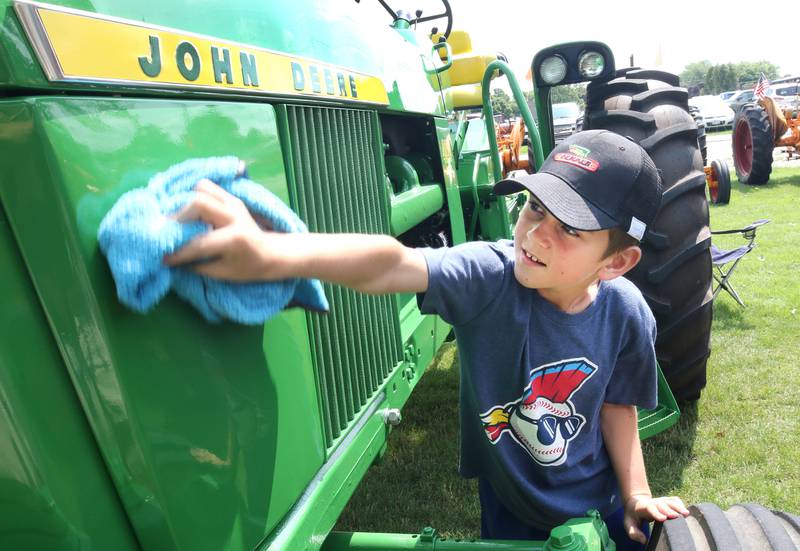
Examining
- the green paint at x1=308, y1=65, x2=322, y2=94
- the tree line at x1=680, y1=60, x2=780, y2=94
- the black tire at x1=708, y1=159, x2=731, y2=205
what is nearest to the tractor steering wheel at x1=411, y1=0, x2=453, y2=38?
the green paint at x1=308, y1=65, x2=322, y2=94

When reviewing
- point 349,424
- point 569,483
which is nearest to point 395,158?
point 349,424

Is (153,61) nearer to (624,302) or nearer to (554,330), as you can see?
(554,330)

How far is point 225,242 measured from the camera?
2.88 feet

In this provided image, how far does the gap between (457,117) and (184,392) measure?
344 cm

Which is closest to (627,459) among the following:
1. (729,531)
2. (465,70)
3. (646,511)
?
(646,511)

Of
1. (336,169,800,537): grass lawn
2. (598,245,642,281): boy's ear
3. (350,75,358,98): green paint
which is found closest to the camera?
(598,245,642,281): boy's ear

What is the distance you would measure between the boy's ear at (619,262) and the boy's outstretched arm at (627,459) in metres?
0.37

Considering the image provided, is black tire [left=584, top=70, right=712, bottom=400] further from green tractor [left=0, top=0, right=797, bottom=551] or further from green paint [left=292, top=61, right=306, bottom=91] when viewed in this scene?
green paint [left=292, top=61, right=306, bottom=91]

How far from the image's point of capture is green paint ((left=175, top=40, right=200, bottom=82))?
1.05 metres

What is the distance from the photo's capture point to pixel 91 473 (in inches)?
35.2

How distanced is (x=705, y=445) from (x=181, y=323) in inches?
106

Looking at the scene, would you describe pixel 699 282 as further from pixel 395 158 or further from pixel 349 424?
pixel 349 424

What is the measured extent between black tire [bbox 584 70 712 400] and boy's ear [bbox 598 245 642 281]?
1.37 m

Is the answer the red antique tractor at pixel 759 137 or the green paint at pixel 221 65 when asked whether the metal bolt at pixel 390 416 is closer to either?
the green paint at pixel 221 65
